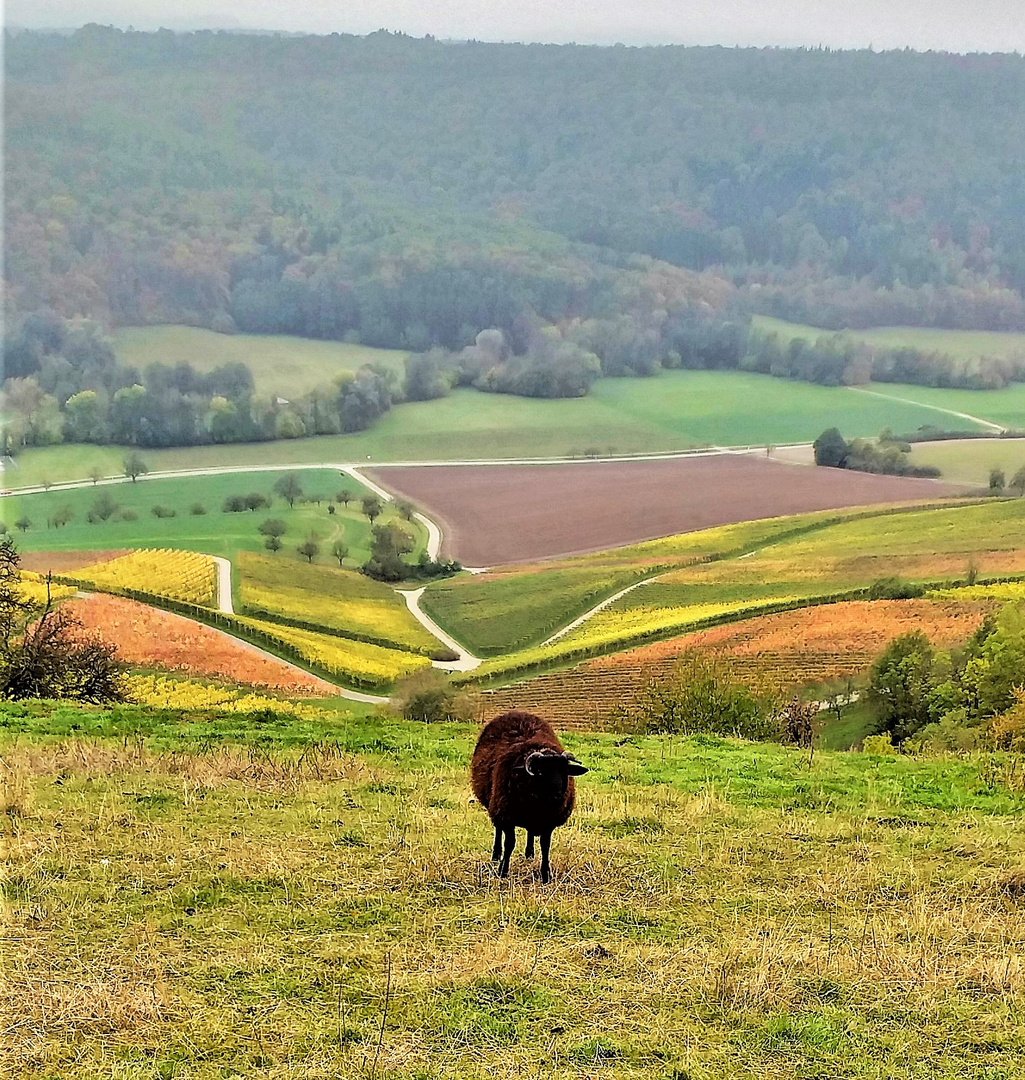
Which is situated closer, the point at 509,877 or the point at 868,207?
the point at 509,877

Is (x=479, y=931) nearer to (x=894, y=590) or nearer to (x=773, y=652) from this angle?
(x=773, y=652)

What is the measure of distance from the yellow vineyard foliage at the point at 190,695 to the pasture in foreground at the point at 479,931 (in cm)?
1694

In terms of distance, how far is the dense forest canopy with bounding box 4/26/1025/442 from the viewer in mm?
46938

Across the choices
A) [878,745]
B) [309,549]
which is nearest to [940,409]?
[878,745]

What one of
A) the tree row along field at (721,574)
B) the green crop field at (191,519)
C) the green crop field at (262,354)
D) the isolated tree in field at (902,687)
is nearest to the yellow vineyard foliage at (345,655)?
the tree row along field at (721,574)

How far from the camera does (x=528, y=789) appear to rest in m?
9.39

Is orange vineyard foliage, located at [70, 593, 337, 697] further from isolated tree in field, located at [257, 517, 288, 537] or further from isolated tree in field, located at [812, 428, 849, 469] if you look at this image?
isolated tree in field, located at [812, 428, 849, 469]

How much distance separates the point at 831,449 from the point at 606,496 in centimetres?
855

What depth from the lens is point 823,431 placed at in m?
43.3

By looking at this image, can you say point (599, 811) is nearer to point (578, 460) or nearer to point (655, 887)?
point (655, 887)

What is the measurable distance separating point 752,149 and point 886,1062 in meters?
50.6

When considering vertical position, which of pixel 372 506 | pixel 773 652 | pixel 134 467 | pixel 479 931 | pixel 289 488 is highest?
pixel 134 467

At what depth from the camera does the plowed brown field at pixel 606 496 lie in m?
39.6

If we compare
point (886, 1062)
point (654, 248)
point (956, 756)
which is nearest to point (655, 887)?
point (886, 1062)
